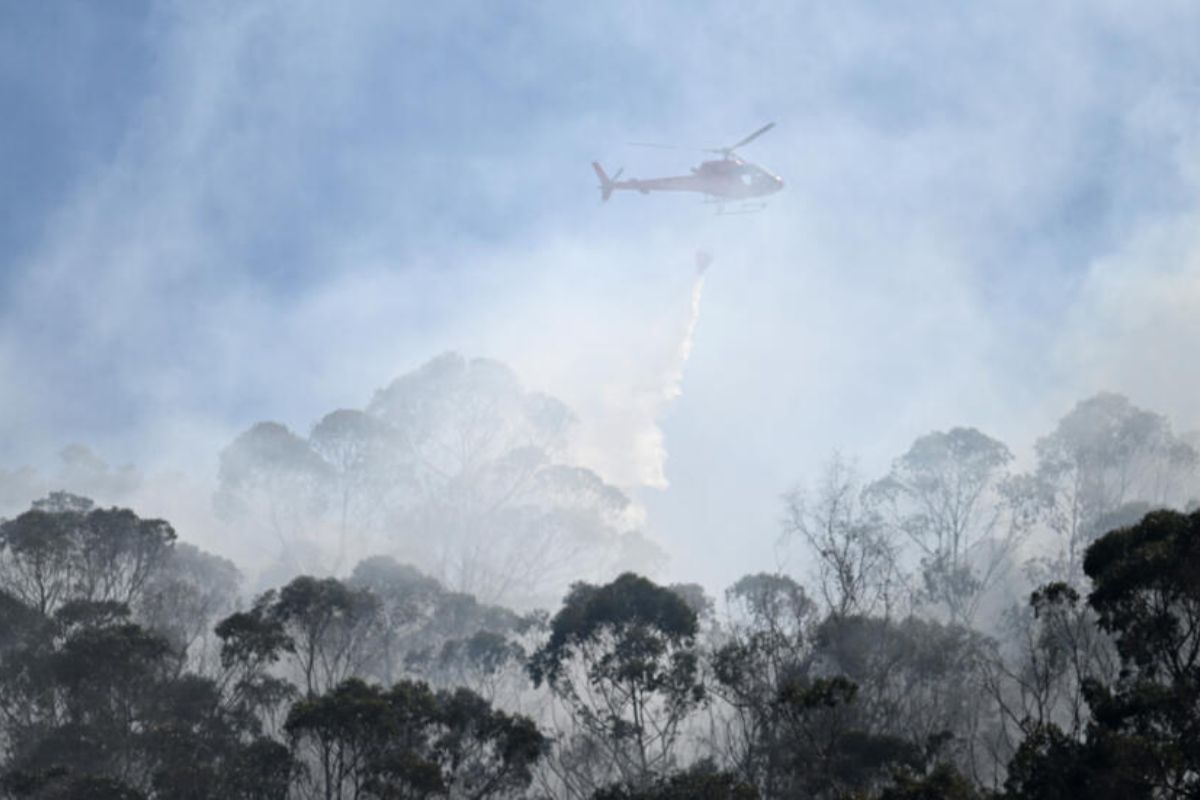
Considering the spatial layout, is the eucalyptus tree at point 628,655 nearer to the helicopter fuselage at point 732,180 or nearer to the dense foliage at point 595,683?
the dense foliage at point 595,683

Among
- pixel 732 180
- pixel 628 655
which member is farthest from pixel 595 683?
pixel 732 180

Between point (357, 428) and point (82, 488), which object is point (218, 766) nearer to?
point (357, 428)

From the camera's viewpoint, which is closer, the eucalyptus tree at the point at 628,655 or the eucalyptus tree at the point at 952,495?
the eucalyptus tree at the point at 628,655

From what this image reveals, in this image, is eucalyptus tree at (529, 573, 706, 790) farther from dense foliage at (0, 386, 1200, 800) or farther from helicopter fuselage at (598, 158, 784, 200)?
helicopter fuselage at (598, 158, 784, 200)

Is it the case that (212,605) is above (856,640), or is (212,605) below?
above

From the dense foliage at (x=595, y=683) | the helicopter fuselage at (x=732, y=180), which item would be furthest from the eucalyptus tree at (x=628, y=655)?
the helicopter fuselage at (x=732, y=180)

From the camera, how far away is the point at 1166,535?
17.8 meters

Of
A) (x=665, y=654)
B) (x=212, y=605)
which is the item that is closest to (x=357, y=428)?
(x=212, y=605)

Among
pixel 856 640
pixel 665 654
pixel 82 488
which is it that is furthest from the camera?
pixel 82 488

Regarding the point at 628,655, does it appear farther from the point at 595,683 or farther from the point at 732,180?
the point at 732,180

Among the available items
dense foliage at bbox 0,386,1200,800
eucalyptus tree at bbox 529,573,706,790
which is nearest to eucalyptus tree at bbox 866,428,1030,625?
dense foliage at bbox 0,386,1200,800

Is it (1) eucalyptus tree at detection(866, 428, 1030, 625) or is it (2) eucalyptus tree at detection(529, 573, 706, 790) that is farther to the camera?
(1) eucalyptus tree at detection(866, 428, 1030, 625)

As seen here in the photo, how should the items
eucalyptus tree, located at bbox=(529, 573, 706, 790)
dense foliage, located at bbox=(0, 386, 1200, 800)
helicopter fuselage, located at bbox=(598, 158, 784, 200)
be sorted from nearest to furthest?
1. dense foliage, located at bbox=(0, 386, 1200, 800)
2. eucalyptus tree, located at bbox=(529, 573, 706, 790)
3. helicopter fuselage, located at bbox=(598, 158, 784, 200)

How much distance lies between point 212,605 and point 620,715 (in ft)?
101
